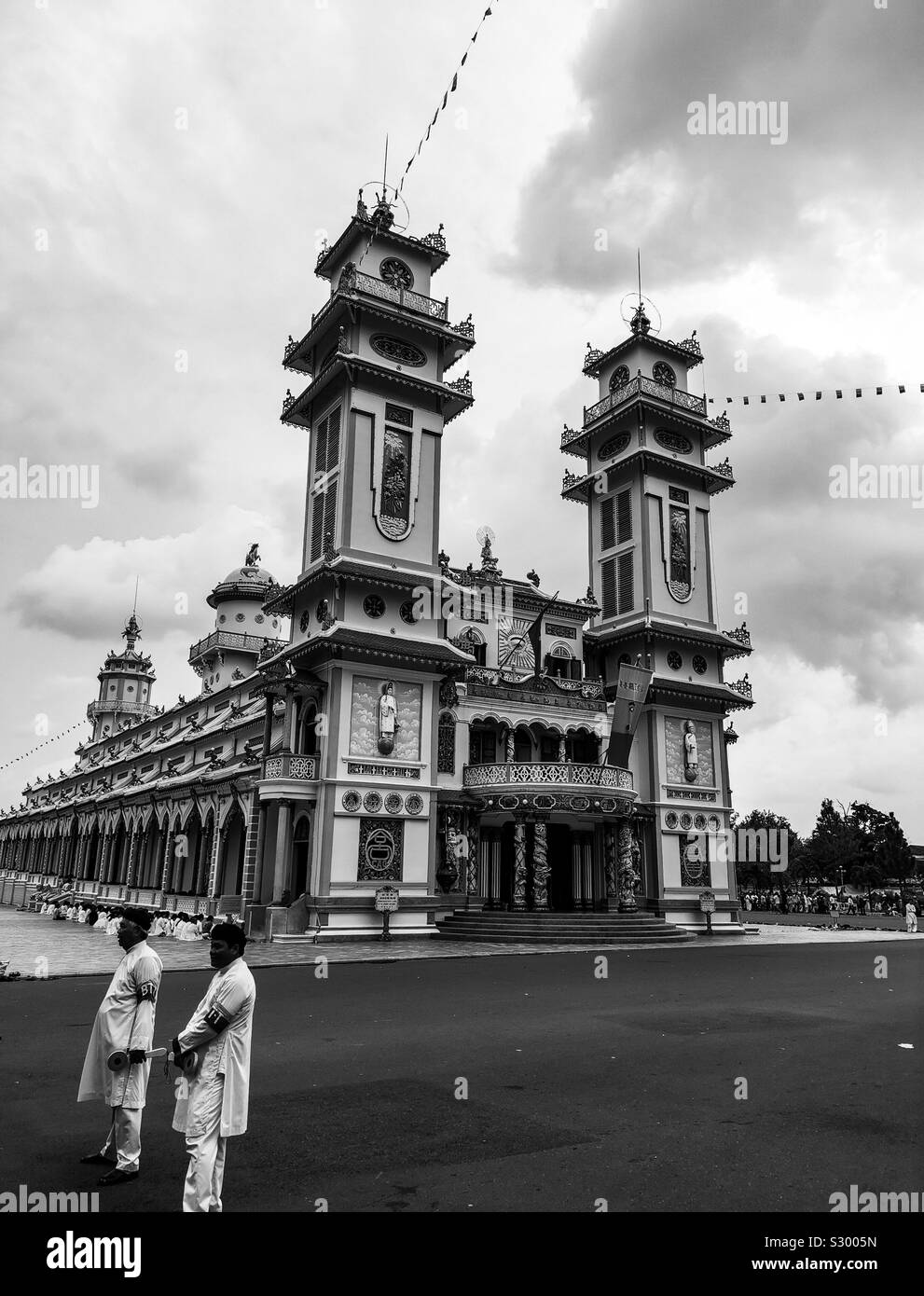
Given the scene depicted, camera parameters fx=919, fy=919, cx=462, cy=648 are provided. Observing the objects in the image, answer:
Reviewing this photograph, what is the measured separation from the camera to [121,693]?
3408 inches

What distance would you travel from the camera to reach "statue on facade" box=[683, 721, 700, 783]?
3875 cm

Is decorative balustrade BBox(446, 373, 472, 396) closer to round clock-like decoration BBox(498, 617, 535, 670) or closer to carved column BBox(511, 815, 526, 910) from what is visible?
round clock-like decoration BBox(498, 617, 535, 670)

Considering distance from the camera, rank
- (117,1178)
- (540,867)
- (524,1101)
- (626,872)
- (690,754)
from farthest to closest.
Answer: (690,754)
(626,872)
(540,867)
(524,1101)
(117,1178)

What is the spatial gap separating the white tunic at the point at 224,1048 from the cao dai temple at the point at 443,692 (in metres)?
22.7

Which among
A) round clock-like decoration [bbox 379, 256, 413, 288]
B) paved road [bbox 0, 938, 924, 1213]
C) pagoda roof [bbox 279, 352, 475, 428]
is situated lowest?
paved road [bbox 0, 938, 924, 1213]

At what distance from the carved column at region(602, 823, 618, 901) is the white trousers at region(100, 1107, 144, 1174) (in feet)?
94.5

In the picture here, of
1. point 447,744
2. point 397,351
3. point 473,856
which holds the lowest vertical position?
point 473,856

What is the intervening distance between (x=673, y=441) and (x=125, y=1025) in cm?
3961

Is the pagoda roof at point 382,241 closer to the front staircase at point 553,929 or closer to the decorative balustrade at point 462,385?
the decorative balustrade at point 462,385

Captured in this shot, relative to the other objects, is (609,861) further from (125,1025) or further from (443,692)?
(125,1025)

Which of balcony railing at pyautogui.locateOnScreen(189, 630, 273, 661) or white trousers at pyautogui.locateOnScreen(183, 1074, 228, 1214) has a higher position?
balcony railing at pyautogui.locateOnScreen(189, 630, 273, 661)

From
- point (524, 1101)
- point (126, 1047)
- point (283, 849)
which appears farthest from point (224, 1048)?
point (283, 849)

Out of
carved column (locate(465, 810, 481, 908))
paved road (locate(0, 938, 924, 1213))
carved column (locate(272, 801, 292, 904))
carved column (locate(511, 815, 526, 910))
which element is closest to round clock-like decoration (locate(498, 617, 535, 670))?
carved column (locate(465, 810, 481, 908))
